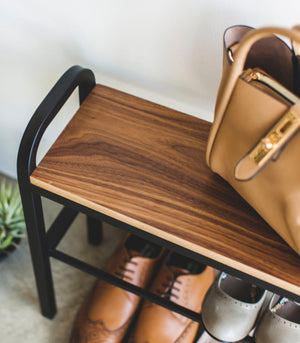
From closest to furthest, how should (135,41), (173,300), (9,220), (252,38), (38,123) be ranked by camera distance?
(252,38), (38,123), (135,41), (173,300), (9,220)

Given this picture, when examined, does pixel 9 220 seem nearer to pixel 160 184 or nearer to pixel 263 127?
pixel 160 184

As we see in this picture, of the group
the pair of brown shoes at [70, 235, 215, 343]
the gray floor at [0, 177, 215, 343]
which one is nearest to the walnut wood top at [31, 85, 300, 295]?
the pair of brown shoes at [70, 235, 215, 343]

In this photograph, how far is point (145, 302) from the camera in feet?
3.12

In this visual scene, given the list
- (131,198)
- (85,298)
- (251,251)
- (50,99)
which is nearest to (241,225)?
(251,251)

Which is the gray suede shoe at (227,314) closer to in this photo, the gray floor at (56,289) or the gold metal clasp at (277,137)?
the gold metal clasp at (277,137)

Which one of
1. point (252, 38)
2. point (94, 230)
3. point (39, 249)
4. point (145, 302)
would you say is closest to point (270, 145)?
point (252, 38)

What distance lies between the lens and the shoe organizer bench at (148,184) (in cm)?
57

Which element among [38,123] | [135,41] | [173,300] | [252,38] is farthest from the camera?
[173,300]

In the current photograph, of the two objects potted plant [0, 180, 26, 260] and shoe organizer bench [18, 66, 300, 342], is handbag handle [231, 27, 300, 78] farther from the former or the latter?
potted plant [0, 180, 26, 260]

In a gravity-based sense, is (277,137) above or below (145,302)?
above

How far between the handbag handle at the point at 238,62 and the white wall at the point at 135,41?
0.17m

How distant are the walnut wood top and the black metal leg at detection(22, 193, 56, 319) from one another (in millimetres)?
74

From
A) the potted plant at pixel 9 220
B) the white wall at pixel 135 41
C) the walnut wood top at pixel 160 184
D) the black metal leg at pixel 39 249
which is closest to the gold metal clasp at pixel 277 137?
the walnut wood top at pixel 160 184

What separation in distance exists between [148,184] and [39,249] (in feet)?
0.97
